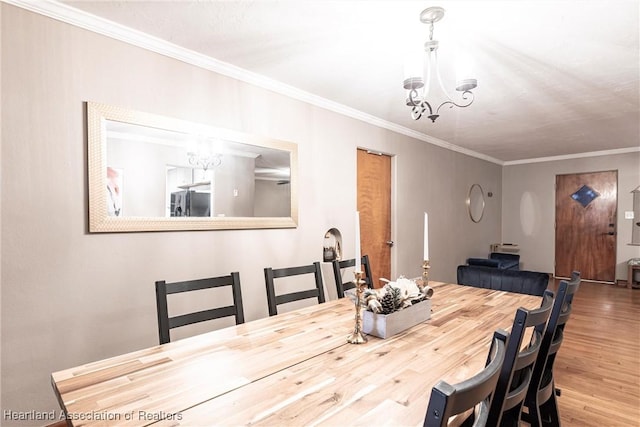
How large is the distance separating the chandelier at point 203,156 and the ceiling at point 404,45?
2.27 feet

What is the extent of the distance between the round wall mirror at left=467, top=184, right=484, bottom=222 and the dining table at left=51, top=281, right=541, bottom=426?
488 centimetres

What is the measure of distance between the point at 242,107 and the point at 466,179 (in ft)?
15.1

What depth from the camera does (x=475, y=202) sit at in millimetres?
6328

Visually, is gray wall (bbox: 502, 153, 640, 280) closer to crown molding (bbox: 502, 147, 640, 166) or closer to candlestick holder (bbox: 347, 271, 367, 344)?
crown molding (bbox: 502, 147, 640, 166)

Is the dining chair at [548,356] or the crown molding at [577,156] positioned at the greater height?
the crown molding at [577,156]

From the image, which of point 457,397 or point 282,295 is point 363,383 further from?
point 282,295

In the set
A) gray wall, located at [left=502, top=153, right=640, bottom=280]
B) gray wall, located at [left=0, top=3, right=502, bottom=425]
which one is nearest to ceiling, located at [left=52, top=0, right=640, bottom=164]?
gray wall, located at [left=0, top=3, right=502, bottom=425]

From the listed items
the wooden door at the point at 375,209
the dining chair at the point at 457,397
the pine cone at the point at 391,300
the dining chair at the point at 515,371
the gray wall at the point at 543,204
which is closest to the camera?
the dining chair at the point at 457,397

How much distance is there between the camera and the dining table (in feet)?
2.97

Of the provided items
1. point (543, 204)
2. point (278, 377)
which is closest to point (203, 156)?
point (278, 377)

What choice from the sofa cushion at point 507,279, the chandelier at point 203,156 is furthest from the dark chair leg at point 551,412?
the chandelier at point 203,156

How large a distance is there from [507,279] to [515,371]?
2.18 metres

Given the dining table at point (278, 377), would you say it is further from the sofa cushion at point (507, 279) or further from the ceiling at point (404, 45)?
the ceiling at point (404, 45)

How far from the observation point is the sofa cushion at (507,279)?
8.84ft
